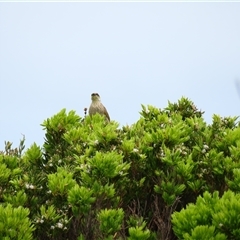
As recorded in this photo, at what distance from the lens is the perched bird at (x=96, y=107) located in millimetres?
13357

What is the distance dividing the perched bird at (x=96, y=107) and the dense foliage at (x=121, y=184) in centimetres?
567

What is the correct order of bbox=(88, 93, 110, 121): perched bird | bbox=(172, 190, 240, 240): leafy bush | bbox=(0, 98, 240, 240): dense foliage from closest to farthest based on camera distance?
bbox=(172, 190, 240, 240): leafy bush → bbox=(0, 98, 240, 240): dense foliage → bbox=(88, 93, 110, 121): perched bird

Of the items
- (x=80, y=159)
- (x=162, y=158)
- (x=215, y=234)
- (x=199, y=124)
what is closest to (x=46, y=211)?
(x=80, y=159)

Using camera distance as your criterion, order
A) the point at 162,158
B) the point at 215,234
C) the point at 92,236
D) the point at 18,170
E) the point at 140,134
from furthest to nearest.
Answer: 1. the point at 140,134
2. the point at 18,170
3. the point at 162,158
4. the point at 92,236
5. the point at 215,234

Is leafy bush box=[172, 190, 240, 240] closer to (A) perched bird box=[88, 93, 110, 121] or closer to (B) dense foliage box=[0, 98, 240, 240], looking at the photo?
(B) dense foliage box=[0, 98, 240, 240]

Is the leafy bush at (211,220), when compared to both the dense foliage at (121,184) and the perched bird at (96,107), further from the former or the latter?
the perched bird at (96,107)

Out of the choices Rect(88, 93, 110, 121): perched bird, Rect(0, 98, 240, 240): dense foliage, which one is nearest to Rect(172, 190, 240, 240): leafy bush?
Rect(0, 98, 240, 240): dense foliage

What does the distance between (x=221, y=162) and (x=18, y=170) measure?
2.34m

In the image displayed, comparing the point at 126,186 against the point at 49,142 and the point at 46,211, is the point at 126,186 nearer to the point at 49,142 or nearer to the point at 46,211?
the point at 46,211

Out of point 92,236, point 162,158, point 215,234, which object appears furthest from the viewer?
point 162,158

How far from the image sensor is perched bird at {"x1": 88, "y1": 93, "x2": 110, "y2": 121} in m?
13.4

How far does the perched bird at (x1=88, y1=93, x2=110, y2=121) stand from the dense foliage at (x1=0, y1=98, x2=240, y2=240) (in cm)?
567

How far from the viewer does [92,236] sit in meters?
6.05

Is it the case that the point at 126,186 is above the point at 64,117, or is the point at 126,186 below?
below
